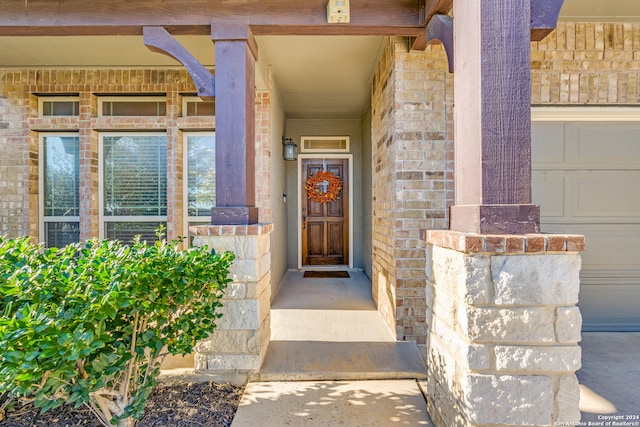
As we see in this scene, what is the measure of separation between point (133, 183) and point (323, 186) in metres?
3.01

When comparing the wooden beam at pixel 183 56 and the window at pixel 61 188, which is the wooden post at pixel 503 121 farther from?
the window at pixel 61 188

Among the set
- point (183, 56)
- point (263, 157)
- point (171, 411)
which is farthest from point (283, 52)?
point (171, 411)

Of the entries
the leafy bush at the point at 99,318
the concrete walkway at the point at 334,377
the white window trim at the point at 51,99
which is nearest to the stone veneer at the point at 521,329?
the concrete walkway at the point at 334,377

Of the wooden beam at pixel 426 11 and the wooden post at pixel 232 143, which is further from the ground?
the wooden beam at pixel 426 11

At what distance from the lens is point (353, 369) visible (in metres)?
2.28

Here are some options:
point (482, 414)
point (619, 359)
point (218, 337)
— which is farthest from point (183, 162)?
point (619, 359)

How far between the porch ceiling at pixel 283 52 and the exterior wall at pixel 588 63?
0.10 metres

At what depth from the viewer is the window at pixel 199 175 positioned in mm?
3791

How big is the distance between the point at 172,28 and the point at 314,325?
2.57 meters

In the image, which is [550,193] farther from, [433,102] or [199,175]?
[199,175]

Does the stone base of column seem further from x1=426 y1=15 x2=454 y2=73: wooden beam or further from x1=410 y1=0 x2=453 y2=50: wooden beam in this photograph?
x1=410 y1=0 x2=453 y2=50: wooden beam

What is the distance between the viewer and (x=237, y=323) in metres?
2.21

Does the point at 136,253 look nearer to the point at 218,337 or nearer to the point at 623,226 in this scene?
the point at 218,337

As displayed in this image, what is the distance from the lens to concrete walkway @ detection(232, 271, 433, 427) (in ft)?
6.08
